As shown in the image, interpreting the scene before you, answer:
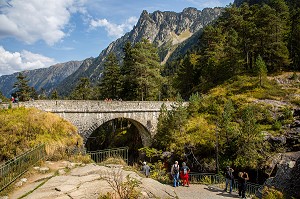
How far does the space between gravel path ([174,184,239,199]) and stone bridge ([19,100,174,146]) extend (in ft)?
48.9

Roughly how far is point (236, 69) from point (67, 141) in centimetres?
3251

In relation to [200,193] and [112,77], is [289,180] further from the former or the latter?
[112,77]

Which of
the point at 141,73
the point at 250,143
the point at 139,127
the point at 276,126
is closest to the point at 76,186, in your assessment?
the point at 250,143

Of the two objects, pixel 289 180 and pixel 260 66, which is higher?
pixel 260 66

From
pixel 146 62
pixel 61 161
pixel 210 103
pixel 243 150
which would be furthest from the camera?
pixel 146 62

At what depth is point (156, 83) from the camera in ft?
141

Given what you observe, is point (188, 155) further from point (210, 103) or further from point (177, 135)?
point (210, 103)

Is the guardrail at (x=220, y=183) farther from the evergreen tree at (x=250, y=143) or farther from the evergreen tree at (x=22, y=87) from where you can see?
the evergreen tree at (x=22, y=87)

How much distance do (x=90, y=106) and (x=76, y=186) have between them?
1780cm

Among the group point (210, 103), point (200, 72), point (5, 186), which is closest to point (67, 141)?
point (5, 186)

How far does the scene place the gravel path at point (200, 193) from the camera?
13.1m

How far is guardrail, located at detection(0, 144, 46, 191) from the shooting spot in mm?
10842

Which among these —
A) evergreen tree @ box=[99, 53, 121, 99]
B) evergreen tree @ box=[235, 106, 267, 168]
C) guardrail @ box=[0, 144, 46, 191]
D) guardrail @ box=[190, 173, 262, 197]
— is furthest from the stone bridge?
evergreen tree @ box=[99, 53, 121, 99]

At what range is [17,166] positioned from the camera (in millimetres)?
12133
